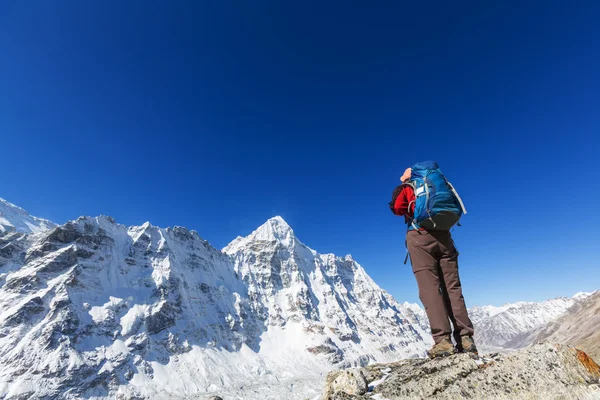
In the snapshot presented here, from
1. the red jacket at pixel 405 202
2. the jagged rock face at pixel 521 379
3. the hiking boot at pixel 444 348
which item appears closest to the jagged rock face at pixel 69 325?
the hiking boot at pixel 444 348

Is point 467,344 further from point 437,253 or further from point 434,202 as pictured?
point 434,202

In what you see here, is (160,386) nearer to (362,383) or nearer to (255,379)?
(255,379)

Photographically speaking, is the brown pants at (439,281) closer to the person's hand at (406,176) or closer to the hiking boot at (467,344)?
the hiking boot at (467,344)

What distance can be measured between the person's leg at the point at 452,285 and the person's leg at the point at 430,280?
16 cm

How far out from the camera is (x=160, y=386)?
163250 mm

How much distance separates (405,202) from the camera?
6.25 metres

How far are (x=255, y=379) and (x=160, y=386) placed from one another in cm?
5801

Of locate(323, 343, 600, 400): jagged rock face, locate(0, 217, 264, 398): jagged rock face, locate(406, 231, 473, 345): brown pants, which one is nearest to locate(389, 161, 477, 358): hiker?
locate(406, 231, 473, 345): brown pants

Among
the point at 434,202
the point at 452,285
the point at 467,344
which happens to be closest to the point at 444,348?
the point at 467,344

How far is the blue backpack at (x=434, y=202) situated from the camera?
5508 mm

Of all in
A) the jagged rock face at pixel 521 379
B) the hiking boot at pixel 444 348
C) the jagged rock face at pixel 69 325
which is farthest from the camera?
the jagged rock face at pixel 69 325

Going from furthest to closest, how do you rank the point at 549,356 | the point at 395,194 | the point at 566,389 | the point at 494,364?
the point at 395,194
the point at 494,364
the point at 549,356
the point at 566,389

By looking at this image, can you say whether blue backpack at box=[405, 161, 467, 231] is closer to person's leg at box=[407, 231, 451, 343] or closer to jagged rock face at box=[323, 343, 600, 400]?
person's leg at box=[407, 231, 451, 343]

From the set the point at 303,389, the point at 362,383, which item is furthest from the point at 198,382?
the point at 362,383
